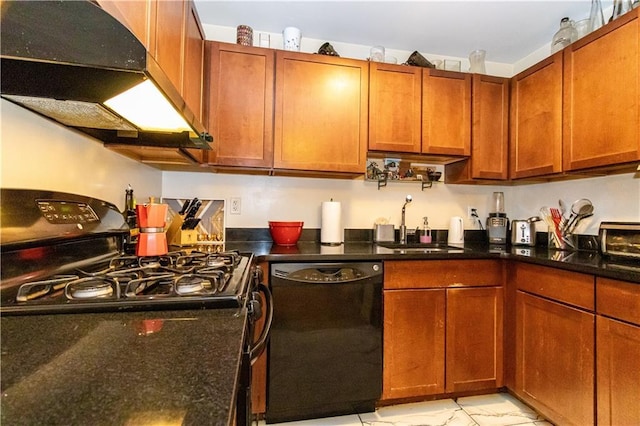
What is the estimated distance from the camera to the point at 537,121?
204 centimetres

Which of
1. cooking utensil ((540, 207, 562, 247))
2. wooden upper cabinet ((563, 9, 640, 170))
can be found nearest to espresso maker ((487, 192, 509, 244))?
cooking utensil ((540, 207, 562, 247))

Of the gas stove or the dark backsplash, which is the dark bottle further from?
the dark backsplash

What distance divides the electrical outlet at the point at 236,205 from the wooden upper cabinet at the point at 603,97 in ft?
6.65

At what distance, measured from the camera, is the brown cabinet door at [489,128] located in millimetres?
2225

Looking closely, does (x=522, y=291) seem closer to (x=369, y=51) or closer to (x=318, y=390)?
(x=318, y=390)

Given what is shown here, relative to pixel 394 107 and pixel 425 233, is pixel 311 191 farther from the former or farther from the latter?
pixel 425 233

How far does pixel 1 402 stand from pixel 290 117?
1.81 metres

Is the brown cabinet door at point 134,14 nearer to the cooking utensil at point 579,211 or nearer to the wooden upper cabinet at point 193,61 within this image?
the wooden upper cabinet at point 193,61

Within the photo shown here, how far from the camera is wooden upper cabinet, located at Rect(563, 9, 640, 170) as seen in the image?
153cm

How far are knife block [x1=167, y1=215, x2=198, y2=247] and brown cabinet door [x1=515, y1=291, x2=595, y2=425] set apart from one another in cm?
190

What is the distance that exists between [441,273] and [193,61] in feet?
5.82

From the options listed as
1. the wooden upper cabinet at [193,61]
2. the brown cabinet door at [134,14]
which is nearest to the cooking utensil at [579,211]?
the wooden upper cabinet at [193,61]

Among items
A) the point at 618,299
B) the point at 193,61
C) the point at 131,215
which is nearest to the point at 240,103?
the point at 193,61

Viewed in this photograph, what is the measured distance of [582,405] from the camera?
146 centimetres
